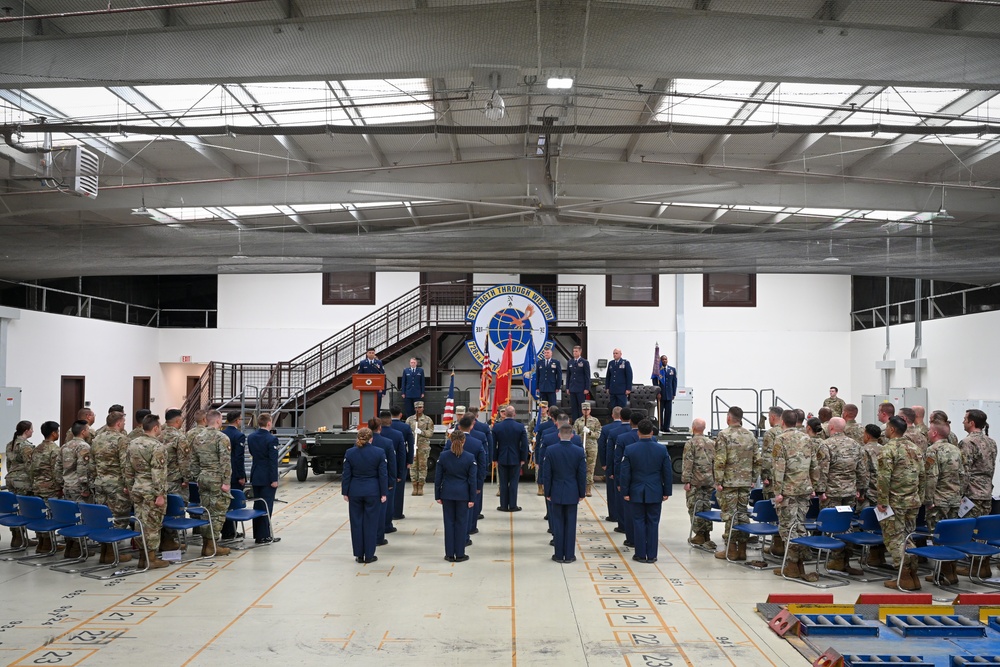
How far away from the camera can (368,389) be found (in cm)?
1831

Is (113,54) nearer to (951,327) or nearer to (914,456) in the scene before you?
(914,456)

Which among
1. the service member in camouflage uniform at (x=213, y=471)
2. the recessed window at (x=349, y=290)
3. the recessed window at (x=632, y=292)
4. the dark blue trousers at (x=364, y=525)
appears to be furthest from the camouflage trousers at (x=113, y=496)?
the recessed window at (x=632, y=292)

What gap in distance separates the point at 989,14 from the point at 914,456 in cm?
445

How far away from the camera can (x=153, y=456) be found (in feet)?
29.2

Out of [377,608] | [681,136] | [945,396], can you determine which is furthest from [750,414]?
[377,608]

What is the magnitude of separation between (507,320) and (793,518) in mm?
11686

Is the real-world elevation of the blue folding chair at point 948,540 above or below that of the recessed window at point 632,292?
below

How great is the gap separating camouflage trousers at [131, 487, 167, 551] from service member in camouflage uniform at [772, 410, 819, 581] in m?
6.74

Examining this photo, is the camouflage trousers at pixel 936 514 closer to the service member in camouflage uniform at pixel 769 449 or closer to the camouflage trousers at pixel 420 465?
the service member in camouflage uniform at pixel 769 449

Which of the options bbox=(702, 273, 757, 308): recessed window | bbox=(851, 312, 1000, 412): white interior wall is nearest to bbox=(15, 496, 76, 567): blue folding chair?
bbox=(851, 312, 1000, 412): white interior wall

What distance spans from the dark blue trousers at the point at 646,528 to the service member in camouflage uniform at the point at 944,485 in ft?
9.36

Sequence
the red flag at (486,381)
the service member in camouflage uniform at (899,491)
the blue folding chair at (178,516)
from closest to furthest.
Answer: the service member in camouflage uniform at (899,491)
the blue folding chair at (178,516)
the red flag at (486,381)

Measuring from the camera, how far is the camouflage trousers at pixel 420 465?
15.5 metres

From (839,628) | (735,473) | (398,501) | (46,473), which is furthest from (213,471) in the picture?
(839,628)
